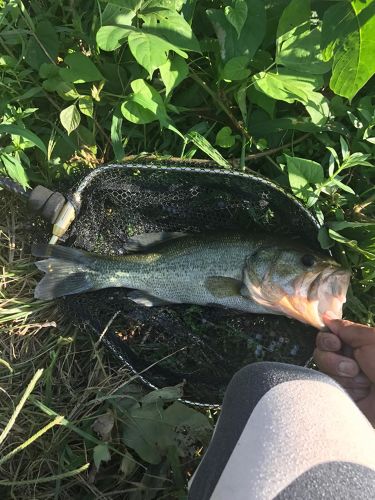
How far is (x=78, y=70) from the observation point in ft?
8.24

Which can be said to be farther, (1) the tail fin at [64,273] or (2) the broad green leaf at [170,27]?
(1) the tail fin at [64,273]

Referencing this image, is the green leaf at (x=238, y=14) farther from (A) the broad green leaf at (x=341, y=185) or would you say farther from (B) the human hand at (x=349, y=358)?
(B) the human hand at (x=349, y=358)

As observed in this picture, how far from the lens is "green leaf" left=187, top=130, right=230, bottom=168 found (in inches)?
100

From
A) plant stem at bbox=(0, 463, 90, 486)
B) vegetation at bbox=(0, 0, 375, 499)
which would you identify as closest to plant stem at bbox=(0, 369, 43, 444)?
vegetation at bbox=(0, 0, 375, 499)

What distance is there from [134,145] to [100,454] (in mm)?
1690

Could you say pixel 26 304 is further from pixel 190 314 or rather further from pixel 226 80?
pixel 226 80

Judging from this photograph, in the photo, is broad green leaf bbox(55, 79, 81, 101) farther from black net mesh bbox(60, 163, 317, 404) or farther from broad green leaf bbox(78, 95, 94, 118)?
black net mesh bbox(60, 163, 317, 404)

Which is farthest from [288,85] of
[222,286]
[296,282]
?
[222,286]

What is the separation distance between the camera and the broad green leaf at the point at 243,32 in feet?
7.36

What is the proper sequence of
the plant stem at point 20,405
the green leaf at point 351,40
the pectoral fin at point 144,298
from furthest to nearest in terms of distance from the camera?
1. the pectoral fin at point 144,298
2. the plant stem at point 20,405
3. the green leaf at point 351,40

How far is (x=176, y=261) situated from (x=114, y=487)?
1.23m

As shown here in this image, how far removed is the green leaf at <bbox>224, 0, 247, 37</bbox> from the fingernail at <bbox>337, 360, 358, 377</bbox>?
166 cm

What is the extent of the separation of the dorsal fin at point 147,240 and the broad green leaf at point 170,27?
96 cm

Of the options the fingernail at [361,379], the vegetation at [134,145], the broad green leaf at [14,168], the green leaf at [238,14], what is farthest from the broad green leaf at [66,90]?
the fingernail at [361,379]
